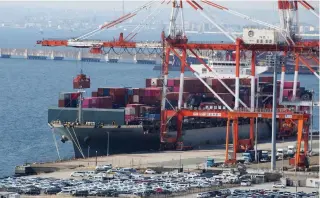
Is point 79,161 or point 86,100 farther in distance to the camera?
point 86,100

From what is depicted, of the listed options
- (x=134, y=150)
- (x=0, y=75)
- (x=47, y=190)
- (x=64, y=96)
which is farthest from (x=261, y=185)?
(x=0, y=75)

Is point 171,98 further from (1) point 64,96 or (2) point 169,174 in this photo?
(2) point 169,174

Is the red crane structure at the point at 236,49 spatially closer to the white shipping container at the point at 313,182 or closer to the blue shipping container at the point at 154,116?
the blue shipping container at the point at 154,116

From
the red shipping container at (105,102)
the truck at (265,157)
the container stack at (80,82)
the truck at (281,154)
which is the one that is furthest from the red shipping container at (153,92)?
the truck at (265,157)

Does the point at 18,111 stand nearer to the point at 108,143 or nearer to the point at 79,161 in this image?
the point at 108,143

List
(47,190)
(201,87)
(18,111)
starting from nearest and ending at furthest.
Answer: (47,190) < (201,87) < (18,111)

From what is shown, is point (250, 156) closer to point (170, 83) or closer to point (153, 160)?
point (153, 160)

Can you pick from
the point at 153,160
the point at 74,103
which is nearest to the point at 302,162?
the point at 153,160

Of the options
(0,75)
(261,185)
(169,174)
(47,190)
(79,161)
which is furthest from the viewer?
(0,75)
